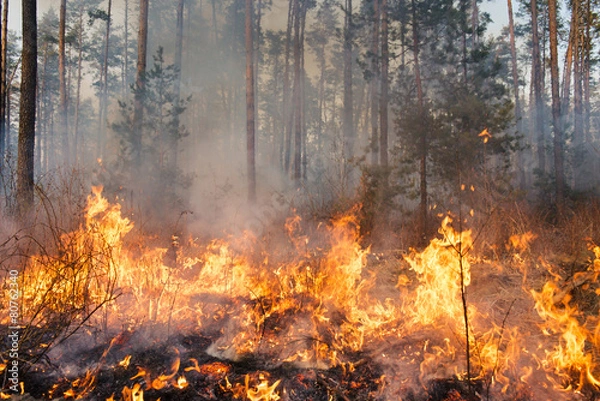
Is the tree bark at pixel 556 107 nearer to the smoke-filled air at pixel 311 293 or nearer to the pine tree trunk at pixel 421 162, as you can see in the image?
the smoke-filled air at pixel 311 293

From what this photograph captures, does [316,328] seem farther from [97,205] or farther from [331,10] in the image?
[331,10]

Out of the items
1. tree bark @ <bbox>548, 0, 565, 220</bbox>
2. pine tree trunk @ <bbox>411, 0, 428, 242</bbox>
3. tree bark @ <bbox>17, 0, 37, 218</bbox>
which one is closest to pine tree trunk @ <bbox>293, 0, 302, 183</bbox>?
pine tree trunk @ <bbox>411, 0, 428, 242</bbox>

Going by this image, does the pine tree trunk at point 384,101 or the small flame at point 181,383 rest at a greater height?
the pine tree trunk at point 384,101

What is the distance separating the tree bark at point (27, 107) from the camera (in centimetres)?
729

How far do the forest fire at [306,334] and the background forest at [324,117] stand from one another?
1.30 metres

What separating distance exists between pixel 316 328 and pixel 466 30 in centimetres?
1353

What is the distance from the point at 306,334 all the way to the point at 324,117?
34.3 metres

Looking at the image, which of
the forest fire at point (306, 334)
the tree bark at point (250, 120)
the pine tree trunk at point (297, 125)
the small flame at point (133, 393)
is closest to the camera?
the small flame at point (133, 393)

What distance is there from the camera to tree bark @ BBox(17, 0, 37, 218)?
287 inches

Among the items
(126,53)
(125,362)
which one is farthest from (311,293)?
(126,53)

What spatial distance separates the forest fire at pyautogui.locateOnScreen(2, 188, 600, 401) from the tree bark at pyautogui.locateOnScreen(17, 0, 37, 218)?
12.9ft

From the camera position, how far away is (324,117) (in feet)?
119

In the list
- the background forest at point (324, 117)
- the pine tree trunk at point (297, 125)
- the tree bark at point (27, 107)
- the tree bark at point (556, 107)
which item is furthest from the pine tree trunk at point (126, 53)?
the tree bark at point (556, 107)

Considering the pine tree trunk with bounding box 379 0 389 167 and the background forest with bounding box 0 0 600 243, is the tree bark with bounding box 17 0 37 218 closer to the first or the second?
the background forest with bounding box 0 0 600 243
